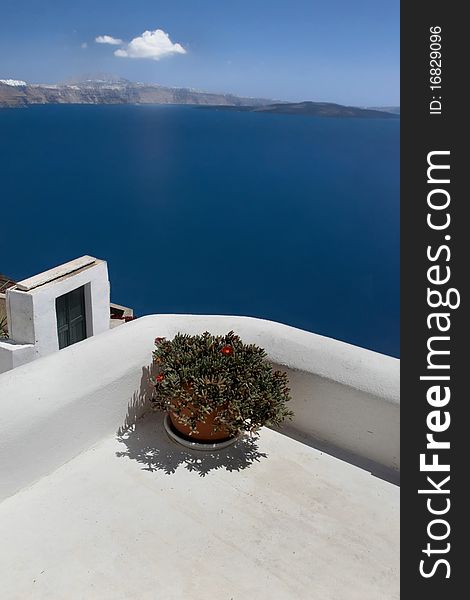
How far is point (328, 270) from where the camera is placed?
90.4ft

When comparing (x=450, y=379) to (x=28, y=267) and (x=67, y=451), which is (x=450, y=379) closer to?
(x=67, y=451)

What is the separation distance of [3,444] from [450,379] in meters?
1.82

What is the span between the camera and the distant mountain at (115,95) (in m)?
65.5

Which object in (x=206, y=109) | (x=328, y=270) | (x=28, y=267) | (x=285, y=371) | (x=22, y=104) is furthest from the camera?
(x=206, y=109)

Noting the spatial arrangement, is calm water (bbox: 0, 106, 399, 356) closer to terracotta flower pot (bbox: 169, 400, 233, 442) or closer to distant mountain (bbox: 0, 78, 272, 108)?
distant mountain (bbox: 0, 78, 272, 108)

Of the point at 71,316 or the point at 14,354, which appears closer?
the point at 14,354

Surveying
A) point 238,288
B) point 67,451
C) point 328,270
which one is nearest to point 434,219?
point 67,451

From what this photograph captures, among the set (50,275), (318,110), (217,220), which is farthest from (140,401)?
(318,110)

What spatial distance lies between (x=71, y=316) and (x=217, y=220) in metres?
28.0

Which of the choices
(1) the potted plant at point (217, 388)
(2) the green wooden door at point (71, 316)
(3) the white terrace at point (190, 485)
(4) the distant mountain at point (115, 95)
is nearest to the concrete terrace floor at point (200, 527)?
(3) the white terrace at point (190, 485)

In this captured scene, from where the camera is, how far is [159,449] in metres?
2.70

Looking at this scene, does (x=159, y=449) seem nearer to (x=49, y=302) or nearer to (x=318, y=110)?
(x=49, y=302)

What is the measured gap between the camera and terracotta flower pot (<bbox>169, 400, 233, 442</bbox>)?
2565mm

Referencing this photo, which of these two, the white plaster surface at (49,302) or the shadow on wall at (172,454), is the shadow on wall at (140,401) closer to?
the shadow on wall at (172,454)
